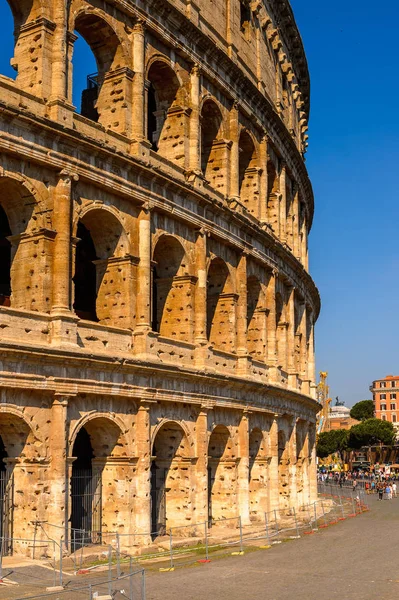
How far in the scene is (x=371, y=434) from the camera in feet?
335

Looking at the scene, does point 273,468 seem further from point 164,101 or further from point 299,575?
point 164,101

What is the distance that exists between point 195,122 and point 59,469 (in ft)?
39.5

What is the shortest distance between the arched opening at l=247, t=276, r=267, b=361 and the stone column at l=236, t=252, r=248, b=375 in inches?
94.4

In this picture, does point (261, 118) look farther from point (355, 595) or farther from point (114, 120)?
point (355, 595)

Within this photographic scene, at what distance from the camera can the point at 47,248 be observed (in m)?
19.0

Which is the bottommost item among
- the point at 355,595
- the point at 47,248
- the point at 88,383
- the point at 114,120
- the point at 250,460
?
the point at 355,595

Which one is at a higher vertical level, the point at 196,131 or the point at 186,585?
the point at 196,131

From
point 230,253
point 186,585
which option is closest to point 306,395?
point 230,253

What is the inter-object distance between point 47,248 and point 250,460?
42.8 ft

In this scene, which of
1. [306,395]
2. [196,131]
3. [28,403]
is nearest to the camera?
[28,403]

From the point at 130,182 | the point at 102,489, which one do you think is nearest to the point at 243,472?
the point at 102,489

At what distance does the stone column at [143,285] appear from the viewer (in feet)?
69.8

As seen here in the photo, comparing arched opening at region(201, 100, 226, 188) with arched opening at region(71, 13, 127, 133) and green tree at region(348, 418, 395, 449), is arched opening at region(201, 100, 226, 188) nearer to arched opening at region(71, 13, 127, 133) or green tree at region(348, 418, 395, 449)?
arched opening at region(71, 13, 127, 133)

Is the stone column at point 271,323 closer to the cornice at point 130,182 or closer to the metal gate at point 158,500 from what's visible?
the cornice at point 130,182
